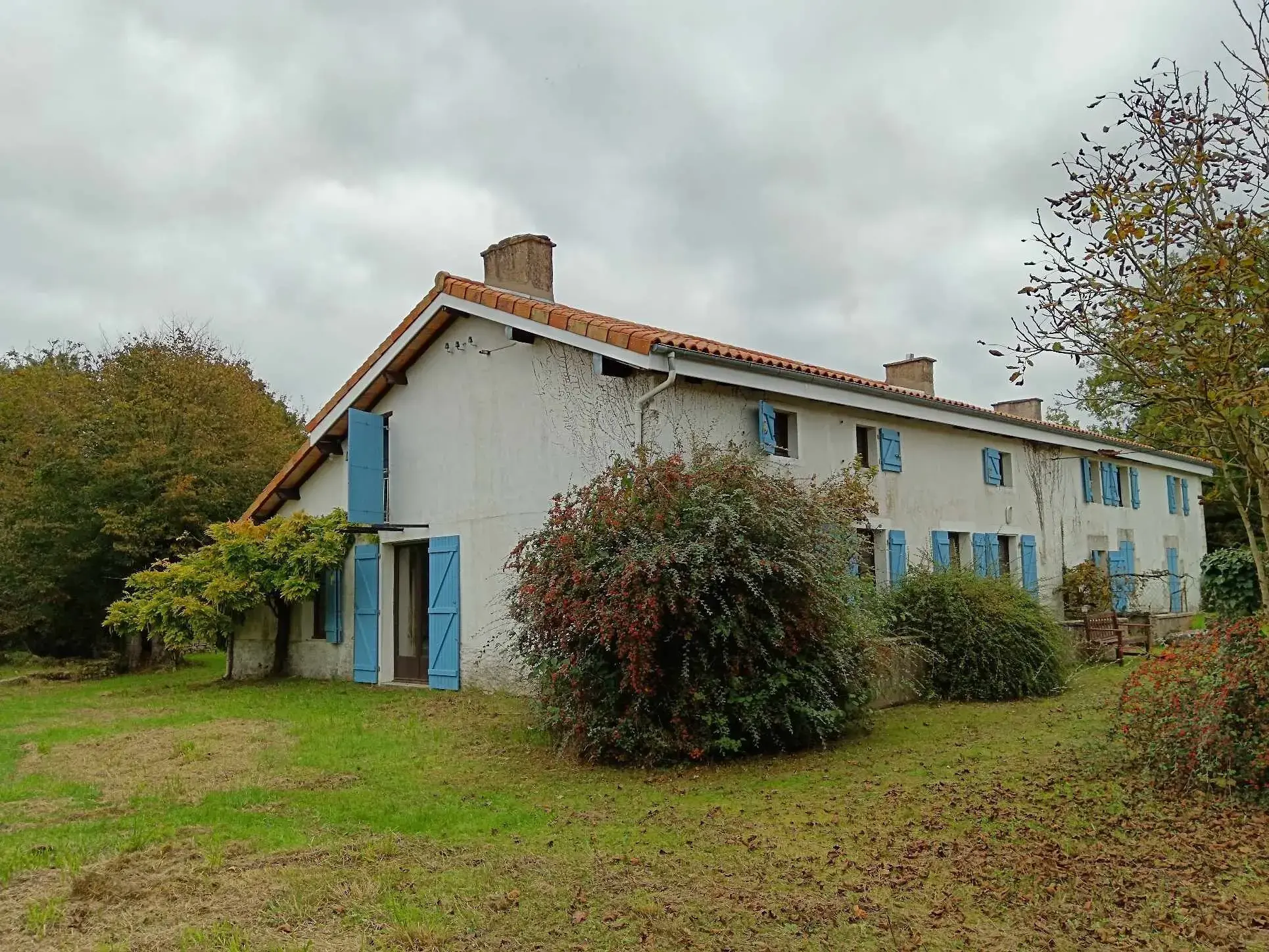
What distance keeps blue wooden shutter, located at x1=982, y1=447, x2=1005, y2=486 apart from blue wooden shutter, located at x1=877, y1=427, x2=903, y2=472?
8.98 feet

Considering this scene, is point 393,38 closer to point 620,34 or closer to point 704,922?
point 620,34

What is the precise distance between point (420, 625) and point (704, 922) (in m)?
11.5

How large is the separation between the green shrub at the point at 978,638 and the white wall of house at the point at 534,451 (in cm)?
242

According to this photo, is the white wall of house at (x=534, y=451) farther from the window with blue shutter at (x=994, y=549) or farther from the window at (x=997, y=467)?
the window with blue shutter at (x=994, y=549)

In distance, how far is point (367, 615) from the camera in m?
14.7

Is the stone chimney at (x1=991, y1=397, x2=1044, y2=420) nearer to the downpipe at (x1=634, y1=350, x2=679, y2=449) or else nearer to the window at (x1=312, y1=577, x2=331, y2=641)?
Result: the downpipe at (x1=634, y1=350, x2=679, y2=449)

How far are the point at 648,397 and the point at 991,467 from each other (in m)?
8.68

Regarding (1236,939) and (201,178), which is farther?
(201,178)

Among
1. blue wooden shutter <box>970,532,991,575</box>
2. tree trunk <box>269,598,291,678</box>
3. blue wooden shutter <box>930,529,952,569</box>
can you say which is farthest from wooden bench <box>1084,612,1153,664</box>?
tree trunk <box>269,598,291,678</box>

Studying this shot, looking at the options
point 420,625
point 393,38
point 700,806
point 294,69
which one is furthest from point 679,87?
point 420,625

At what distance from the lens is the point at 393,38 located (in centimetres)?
838

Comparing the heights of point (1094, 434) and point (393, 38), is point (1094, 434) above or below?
below

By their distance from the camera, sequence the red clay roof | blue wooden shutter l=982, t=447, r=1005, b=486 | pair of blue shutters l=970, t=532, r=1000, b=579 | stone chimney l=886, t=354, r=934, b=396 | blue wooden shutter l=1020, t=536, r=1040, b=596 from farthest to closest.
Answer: stone chimney l=886, t=354, r=934, b=396
blue wooden shutter l=1020, t=536, r=1040, b=596
blue wooden shutter l=982, t=447, r=1005, b=486
pair of blue shutters l=970, t=532, r=1000, b=579
the red clay roof

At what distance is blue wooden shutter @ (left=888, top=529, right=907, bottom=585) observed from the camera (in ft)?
45.7
